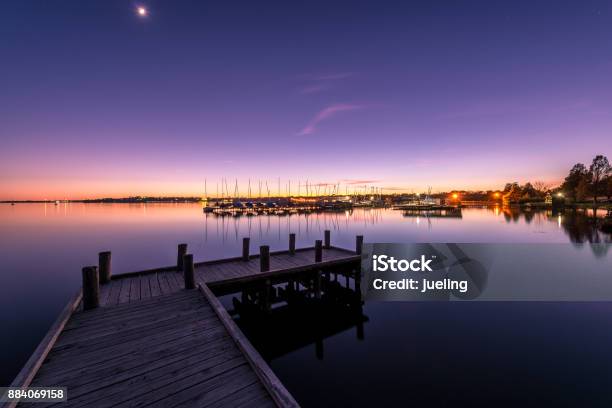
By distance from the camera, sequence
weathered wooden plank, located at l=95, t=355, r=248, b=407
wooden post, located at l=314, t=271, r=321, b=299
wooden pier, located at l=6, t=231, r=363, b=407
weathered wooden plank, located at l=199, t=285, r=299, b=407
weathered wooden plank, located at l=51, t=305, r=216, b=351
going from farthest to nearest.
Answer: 1. wooden post, located at l=314, t=271, r=321, b=299
2. weathered wooden plank, located at l=51, t=305, r=216, b=351
3. wooden pier, located at l=6, t=231, r=363, b=407
4. weathered wooden plank, located at l=95, t=355, r=248, b=407
5. weathered wooden plank, located at l=199, t=285, r=299, b=407

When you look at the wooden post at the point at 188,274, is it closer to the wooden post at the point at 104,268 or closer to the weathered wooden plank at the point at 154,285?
the weathered wooden plank at the point at 154,285

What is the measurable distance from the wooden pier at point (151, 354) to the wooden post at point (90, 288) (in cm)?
2

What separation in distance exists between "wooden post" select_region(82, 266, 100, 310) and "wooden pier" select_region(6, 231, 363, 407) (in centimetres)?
2

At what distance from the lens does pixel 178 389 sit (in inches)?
165

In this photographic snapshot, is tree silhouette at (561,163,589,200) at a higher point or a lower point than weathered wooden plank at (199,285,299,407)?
higher

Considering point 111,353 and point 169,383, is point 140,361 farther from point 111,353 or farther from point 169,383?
point 169,383

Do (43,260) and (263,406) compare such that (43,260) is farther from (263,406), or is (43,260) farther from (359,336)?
(263,406)

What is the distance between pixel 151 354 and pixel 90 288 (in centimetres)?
352

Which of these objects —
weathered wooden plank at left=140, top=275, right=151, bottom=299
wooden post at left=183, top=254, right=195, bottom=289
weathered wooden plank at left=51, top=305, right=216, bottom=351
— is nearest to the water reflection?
wooden post at left=183, top=254, right=195, bottom=289

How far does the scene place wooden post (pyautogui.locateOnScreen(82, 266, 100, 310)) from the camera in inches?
277

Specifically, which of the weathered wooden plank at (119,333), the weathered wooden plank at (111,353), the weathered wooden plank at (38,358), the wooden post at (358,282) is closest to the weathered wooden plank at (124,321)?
the weathered wooden plank at (119,333)

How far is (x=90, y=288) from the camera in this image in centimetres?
709

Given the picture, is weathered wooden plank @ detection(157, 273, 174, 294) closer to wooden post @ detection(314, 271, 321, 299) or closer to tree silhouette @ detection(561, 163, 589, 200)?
wooden post @ detection(314, 271, 321, 299)

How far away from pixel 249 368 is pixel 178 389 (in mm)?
1147
